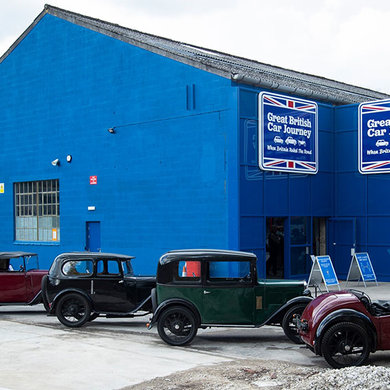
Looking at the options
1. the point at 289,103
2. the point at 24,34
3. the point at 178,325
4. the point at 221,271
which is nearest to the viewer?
the point at 178,325

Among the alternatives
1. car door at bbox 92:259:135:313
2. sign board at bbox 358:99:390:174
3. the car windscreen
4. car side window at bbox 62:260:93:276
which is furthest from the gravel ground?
sign board at bbox 358:99:390:174

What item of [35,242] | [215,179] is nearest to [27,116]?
[35,242]

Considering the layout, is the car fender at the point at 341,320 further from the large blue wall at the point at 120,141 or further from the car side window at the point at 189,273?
the large blue wall at the point at 120,141

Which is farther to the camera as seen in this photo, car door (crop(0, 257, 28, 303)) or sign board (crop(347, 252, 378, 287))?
sign board (crop(347, 252, 378, 287))

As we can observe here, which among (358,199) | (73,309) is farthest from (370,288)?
(73,309)

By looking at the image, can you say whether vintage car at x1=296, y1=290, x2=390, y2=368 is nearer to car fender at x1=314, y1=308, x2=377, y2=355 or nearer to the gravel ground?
car fender at x1=314, y1=308, x2=377, y2=355

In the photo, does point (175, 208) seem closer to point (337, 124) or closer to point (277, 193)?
point (277, 193)

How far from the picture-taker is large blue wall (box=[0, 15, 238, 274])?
62.8 ft

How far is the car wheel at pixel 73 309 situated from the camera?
12578 millimetres

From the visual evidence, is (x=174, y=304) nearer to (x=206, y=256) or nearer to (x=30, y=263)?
(x=206, y=256)

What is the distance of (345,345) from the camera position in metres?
8.85

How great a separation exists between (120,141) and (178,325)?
40.4ft

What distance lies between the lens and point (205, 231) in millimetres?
19156

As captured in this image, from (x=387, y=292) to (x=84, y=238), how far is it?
11.0 meters
